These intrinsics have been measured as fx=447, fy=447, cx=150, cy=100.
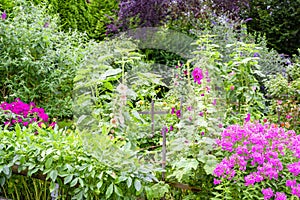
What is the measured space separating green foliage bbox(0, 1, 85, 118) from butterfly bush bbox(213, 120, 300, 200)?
2557 millimetres

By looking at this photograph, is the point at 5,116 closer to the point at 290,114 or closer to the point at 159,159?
the point at 159,159

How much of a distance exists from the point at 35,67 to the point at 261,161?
9.79 ft

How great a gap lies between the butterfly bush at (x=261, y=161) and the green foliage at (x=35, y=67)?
101 inches

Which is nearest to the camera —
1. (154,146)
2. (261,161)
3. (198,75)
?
(261,161)

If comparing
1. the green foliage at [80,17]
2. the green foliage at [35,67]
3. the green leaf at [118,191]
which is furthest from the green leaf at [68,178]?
the green foliage at [80,17]

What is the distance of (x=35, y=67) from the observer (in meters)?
4.81

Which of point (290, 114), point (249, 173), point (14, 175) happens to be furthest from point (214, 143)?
point (290, 114)

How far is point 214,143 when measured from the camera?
116 inches

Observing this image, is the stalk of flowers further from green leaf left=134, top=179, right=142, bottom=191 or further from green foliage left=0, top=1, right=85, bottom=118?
green leaf left=134, top=179, right=142, bottom=191

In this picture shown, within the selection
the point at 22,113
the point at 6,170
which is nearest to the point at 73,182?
the point at 6,170

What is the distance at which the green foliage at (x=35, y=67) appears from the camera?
4.77 m

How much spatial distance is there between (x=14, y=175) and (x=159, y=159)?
40.0 inches

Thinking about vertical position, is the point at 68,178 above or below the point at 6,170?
above

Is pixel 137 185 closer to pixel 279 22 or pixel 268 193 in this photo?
pixel 268 193
